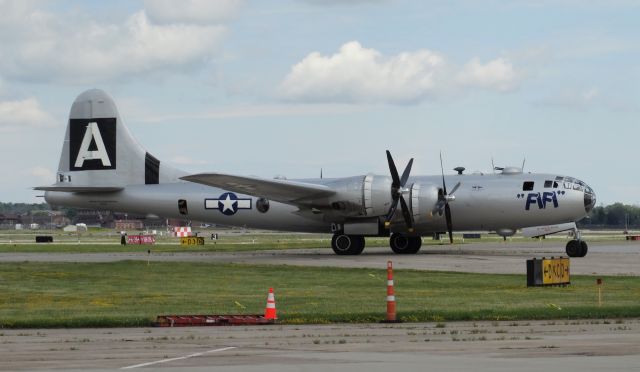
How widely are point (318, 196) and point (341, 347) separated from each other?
3596 centimetres

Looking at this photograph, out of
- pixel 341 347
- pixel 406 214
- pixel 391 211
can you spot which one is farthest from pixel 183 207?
pixel 341 347

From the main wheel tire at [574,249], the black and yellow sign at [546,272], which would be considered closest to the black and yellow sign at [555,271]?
the black and yellow sign at [546,272]

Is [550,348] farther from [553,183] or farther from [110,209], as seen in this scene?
[110,209]

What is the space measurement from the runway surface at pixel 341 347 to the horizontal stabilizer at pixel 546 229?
31.5 m

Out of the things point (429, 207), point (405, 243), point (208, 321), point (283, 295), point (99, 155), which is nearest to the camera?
point (208, 321)

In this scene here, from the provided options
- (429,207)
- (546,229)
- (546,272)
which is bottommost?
(546,272)

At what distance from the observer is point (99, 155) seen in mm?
60375

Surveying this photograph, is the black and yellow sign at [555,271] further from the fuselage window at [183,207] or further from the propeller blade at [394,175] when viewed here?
the fuselage window at [183,207]

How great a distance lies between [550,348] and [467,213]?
37.5 metres

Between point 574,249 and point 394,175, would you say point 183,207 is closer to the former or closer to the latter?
point 394,175

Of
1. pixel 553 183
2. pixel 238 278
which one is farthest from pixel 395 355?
pixel 553 183

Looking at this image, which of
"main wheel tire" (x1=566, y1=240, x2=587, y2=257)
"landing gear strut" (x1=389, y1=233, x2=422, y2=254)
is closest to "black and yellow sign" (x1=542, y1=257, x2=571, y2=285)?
"main wheel tire" (x1=566, y1=240, x2=587, y2=257)

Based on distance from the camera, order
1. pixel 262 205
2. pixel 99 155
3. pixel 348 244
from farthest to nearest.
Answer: pixel 99 155 < pixel 262 205 < pixel 348 244

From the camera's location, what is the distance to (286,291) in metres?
33.3
